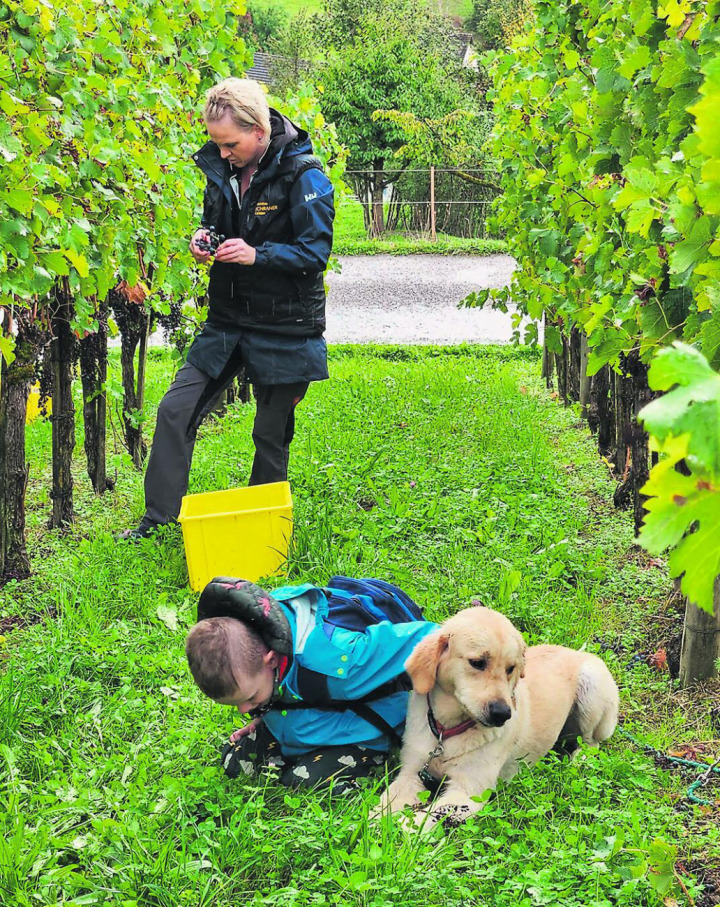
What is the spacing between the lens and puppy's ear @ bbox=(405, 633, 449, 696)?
10.3ft

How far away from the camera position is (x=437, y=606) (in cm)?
447

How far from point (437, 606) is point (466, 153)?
29.2 m

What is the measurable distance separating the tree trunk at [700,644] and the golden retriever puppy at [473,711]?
591 mm

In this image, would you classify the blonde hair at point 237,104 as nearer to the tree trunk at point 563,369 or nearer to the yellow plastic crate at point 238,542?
the yellow plastic crate at point 238,542

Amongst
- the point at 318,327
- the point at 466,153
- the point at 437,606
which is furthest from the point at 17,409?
the point at 466,153

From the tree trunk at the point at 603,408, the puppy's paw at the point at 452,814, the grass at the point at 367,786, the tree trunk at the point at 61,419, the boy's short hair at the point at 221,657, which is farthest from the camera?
the tree trunk at the point at 603,408

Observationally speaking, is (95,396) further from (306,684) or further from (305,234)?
Answer: (306,684)

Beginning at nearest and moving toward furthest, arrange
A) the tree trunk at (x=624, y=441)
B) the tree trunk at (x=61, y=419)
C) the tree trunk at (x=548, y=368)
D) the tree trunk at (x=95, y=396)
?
the tree trunk at (x=624, y=441) → the tree trunk at (x=61, y=419) → the tree trunk at (x=95, y=396) → the tree trunk at (x=548, y=368)

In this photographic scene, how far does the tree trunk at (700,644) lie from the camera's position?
391 cm

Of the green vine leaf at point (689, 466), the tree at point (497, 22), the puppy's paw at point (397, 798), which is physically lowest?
the puppy's paw at point (397, 798)

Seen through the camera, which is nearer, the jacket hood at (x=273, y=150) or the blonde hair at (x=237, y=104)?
the blonde hair at (x=237, y=104)

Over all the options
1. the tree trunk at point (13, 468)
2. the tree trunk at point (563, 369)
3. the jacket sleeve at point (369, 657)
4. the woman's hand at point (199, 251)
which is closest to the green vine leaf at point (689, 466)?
the jacket sleeve at point (369, 657)

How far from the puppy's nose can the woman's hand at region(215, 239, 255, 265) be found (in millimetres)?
2831

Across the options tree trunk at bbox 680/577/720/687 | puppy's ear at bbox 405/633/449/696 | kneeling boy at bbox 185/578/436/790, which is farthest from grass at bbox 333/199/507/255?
puppy's ear at bbox 405/633/449/696
